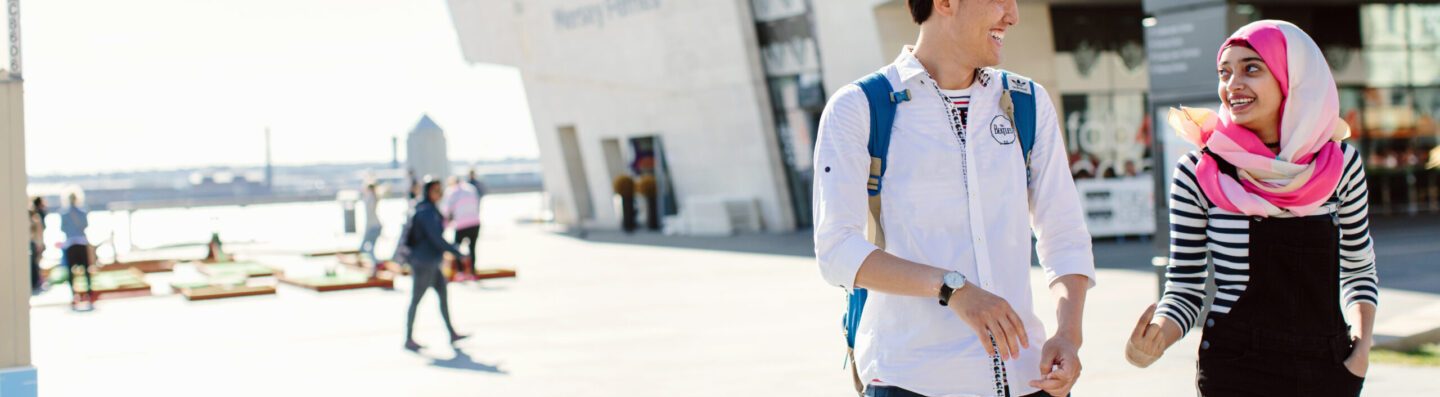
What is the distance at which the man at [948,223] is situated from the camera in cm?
269

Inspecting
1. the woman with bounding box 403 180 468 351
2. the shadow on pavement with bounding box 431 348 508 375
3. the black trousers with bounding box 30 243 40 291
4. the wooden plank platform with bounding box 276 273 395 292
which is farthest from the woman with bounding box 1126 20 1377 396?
the black trousers with bounding box 30 243 40 291

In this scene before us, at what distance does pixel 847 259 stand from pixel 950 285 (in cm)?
19

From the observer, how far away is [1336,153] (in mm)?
3500

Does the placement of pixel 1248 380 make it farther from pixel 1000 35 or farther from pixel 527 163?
pixel 527 163

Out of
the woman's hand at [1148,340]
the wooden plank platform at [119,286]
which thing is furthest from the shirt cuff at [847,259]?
the wooden plank platform at [119,286]

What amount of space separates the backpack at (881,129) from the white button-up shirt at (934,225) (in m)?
0.02

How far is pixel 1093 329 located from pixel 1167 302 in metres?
7.98

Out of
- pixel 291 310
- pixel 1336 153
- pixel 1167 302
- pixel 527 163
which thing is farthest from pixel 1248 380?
pixel 527 163

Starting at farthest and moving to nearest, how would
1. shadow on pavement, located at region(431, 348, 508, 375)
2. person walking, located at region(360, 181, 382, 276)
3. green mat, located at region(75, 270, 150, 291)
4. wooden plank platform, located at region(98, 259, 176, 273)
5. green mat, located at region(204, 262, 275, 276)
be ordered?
wooden plank platform, located at region(98, 259, 176, 273) → green mat, located at region(204, 262, 275, 276) → person walking, located at region(360, 181, 382, 276) → green mat, located at region(75, 270, 150, 291) → shadow on pavement, located at region(431, 348, 508, 375)

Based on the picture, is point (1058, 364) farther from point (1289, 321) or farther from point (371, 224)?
point (371, 224)

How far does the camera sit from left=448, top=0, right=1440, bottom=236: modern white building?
80.6 ft

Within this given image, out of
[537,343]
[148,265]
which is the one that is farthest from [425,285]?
[148,265]

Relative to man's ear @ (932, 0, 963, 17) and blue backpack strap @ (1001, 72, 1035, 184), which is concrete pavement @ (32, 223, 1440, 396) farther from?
man's ear @ (932, 0, 963, 17)

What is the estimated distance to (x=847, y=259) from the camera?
8.59 feet
